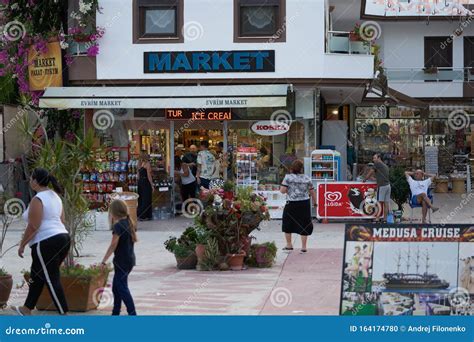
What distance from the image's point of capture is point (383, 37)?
38.0 metres

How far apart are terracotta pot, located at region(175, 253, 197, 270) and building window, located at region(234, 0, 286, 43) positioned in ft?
29.2

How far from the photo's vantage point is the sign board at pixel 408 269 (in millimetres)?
9312

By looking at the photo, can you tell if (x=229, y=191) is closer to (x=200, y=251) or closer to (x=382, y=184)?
(x=200, y=251)

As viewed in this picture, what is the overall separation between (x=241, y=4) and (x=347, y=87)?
345cm

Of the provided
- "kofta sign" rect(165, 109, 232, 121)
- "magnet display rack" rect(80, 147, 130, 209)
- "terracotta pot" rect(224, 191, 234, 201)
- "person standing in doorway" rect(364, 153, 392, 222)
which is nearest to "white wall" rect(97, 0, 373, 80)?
"kofta sign" rect(165, 109, 232, 121)

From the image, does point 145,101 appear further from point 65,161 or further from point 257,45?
point 65,161

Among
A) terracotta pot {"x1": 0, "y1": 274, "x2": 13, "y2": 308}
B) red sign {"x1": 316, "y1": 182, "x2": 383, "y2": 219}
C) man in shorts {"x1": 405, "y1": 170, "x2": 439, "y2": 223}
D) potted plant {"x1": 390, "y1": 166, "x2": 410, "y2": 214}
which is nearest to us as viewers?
terracotta pot {"x1": 0, "y1": 274, "x2": 13, "y2": 308}

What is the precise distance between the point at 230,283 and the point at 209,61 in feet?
34.1

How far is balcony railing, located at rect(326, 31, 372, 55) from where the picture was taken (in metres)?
24.0

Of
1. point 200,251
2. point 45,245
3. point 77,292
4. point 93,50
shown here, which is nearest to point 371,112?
point 93,50

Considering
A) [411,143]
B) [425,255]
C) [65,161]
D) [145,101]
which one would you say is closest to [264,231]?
[145,101]

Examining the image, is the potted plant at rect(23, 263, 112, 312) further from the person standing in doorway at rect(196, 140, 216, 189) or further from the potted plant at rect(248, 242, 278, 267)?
the person standing in doorway at rect(196, 140, 216, 189)

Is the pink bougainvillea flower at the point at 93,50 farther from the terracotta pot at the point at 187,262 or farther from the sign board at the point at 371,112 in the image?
the sign board at the point at 371,112

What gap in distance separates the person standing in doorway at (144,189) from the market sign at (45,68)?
10.3 feet
